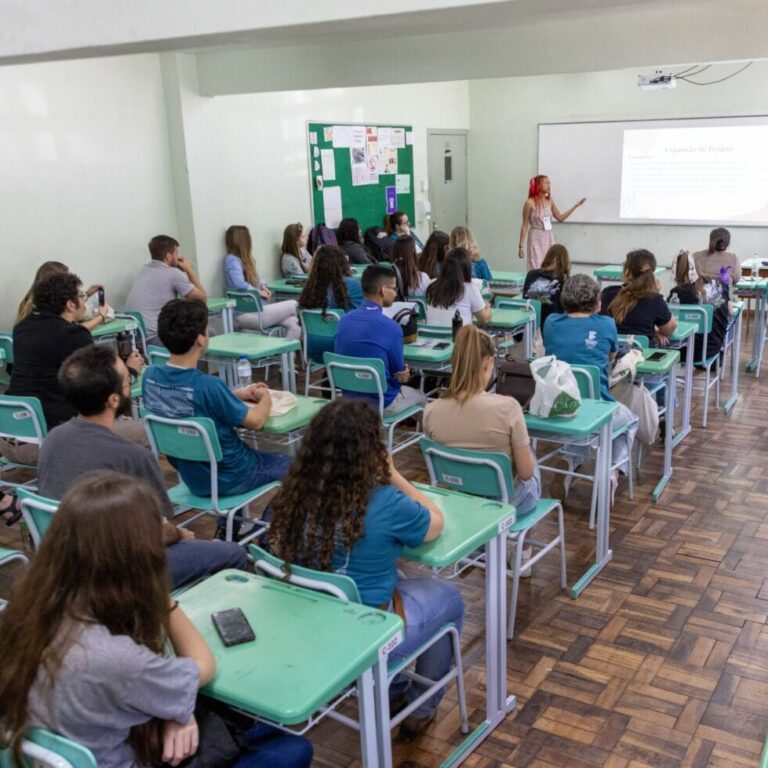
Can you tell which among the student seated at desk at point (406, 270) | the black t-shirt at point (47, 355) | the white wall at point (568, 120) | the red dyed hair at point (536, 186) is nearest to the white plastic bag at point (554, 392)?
the black t-shirt at point (47, 355)

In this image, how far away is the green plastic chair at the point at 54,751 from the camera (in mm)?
1391

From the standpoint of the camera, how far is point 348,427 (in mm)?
2070

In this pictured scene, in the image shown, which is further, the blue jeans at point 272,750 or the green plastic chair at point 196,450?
the green plastic chair at point 196,450

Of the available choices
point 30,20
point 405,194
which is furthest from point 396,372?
point 405,194

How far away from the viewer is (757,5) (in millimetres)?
5203

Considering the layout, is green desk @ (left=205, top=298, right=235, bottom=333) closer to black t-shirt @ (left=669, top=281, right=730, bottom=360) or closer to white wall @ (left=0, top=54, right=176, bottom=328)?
white wall @ (left=0, top=54, right=176, bottom=328)

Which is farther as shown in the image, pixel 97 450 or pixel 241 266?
pixel 241 266

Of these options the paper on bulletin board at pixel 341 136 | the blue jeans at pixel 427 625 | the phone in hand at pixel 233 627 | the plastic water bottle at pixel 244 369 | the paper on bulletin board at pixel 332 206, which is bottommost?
the blue jeans at pixel 427 625

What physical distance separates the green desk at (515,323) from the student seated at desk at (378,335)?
3.83 feet

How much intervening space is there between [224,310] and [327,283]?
131 centimetres

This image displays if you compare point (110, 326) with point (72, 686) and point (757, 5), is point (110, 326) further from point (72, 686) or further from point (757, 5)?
point (757, 5)

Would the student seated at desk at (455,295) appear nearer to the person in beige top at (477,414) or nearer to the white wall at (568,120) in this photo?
the person in beige top at (477,414)

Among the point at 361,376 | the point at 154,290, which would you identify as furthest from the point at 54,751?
the point at 154,290

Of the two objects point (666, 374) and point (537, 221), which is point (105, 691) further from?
point (537, 221)
